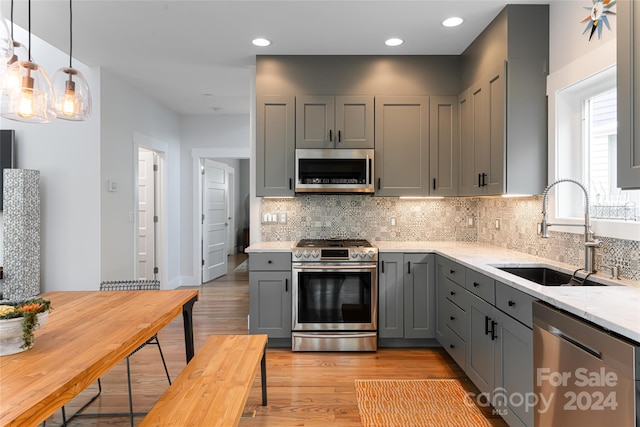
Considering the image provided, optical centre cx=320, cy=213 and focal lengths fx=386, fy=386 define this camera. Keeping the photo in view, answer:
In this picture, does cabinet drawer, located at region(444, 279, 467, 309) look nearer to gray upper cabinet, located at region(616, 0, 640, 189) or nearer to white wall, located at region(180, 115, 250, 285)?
gray upper cabinet, located at region(616, 0, 640, 189)

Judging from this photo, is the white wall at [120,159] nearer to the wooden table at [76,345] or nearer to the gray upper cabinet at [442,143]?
the wooden table at [76,345]

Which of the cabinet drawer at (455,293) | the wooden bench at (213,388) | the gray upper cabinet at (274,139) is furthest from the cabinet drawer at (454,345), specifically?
the gray upper cabinet at (274,139)

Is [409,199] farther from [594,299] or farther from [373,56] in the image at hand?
[594,299]

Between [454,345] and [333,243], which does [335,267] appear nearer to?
[333,243]

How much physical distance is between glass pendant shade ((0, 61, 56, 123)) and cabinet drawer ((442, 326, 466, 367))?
2.90 meters

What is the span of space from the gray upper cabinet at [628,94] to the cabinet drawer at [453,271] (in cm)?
135

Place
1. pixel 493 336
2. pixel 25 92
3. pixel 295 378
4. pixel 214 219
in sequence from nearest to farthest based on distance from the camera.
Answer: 1. pixel 25 92
2. pixel 493 336
3. pixel 295 378
4. pixel 214 219

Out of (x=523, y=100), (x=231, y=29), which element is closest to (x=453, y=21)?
(x=523, y=100)

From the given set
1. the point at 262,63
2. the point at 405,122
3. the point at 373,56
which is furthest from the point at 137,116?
the point at 405,122

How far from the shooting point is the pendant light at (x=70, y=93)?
6.38 feet

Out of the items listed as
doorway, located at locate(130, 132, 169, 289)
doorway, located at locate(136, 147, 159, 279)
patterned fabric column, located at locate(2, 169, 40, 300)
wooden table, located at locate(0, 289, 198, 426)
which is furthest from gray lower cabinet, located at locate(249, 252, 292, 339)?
doorway, located at locate(136, 147, 159, 279)

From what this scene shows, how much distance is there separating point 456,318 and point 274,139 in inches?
88.9

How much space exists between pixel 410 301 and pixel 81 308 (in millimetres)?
2513

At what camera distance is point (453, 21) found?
3.03 m
